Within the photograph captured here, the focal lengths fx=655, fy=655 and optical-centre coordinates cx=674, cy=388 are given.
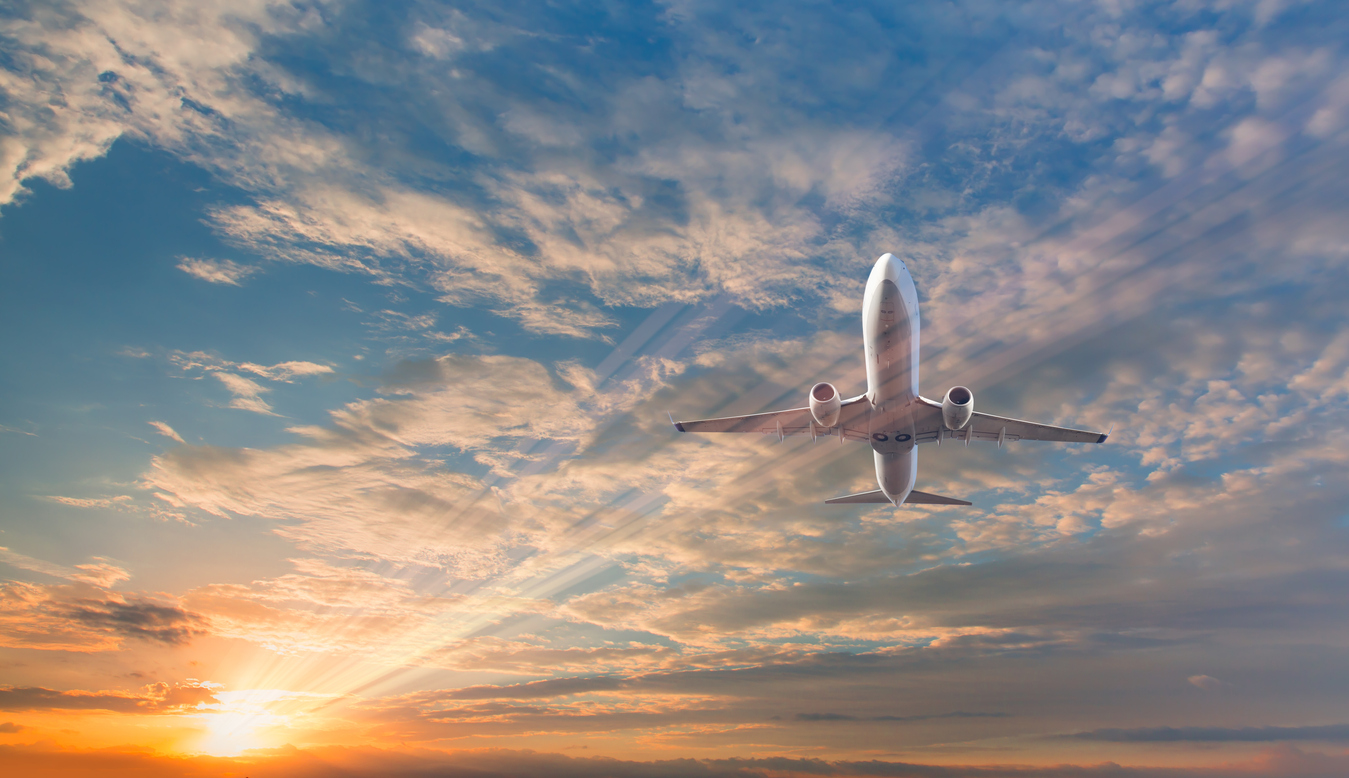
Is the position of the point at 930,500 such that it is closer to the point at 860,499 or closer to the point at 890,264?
the point at 860,499

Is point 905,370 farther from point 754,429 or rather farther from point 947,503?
point 947,503

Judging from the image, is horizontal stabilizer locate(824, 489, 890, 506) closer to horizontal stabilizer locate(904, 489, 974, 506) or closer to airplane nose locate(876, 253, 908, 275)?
horizontal stabilizer locate(904, 489, 974, 506)

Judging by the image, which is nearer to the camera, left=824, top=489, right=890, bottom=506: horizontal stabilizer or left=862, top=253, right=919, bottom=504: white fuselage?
left=862, top=253, right=919, bottom=504: white fuselage

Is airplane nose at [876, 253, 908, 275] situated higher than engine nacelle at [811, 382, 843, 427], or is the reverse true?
airplane nose at [876, 253, 908, 275]

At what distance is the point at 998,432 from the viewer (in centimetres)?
4994

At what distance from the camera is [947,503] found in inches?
2473

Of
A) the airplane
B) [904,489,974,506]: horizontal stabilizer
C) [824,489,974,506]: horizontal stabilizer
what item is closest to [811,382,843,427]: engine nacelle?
the airplane

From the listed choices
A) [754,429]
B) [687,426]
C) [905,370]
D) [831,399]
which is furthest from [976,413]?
[687,426]

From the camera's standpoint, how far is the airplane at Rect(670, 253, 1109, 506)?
128 ft

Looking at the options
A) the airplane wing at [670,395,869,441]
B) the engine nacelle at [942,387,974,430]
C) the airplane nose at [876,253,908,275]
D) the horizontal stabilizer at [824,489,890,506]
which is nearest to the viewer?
the airplane nose at [876,253,908,275]

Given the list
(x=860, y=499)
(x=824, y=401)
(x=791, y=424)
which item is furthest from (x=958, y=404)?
(x=860, y=499)

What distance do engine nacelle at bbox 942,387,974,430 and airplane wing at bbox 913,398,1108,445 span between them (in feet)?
11.5

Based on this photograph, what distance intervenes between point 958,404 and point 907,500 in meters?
22.5

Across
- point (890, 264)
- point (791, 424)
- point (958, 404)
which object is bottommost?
point (958, 404)
